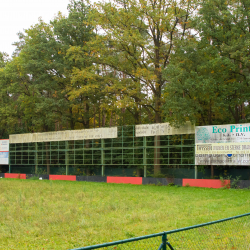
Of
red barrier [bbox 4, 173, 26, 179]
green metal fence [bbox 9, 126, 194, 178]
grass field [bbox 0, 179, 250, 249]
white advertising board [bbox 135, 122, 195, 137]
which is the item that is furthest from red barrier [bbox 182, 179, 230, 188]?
red barrier [bbox 4, 173, 26, 179]

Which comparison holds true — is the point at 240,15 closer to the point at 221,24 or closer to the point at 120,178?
the point at 221,24

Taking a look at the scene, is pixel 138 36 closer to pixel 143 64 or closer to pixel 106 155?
pixel 143 64

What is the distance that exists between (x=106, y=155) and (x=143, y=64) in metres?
10.0

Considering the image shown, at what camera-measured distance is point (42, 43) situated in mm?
34938

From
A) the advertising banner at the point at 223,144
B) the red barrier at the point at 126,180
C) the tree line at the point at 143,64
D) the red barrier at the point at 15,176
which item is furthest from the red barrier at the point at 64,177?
the advertising banner at the point at 223,144

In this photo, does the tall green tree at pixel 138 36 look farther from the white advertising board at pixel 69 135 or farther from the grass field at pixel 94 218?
the grass field at pixel 94 218

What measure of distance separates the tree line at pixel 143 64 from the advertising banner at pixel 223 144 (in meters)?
1.61

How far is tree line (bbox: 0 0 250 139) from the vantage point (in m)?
22.6

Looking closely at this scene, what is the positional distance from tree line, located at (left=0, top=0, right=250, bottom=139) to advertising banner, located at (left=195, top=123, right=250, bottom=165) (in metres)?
1.61

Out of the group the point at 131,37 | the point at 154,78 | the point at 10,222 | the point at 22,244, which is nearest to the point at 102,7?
the point at 131,37

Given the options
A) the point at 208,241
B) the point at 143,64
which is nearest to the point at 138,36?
the point at 143,64

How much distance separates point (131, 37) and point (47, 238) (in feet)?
67.8

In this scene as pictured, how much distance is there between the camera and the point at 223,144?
21.8 m

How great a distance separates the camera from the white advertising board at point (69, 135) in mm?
29297
